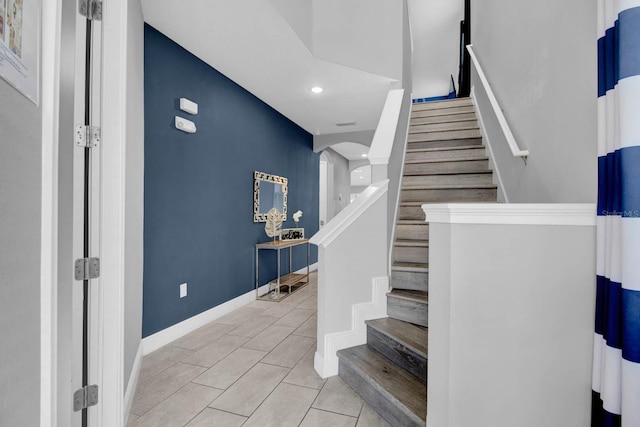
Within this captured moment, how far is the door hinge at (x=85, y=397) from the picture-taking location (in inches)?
55.6

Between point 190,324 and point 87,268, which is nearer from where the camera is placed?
point 87,268

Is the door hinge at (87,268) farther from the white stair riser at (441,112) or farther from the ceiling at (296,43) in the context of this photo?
the white stair riser at (441,112)

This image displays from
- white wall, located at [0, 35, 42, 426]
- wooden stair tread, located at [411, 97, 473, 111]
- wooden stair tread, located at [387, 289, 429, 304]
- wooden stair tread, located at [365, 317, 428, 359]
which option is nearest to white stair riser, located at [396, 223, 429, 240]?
wooden stair tread, located at [387, 289, 429, 304]

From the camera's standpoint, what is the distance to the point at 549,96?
5.89 feet

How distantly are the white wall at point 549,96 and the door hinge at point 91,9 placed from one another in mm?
2315

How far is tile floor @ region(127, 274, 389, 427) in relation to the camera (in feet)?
5.53

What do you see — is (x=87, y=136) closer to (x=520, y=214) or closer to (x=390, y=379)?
(x=520, y=214)

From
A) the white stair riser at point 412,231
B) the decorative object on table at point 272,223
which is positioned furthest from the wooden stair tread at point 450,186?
the decorative object on table at point 272,223

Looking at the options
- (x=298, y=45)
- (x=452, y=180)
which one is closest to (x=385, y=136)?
(x=452, y=180)

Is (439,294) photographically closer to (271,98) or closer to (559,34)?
(559,34)

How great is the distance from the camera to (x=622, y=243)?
88 centimetres

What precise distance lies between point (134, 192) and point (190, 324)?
1.50m

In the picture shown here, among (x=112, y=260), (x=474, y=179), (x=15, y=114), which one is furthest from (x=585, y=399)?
(x=474, y=179)

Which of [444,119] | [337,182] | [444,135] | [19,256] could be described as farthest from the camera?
[337,182]
